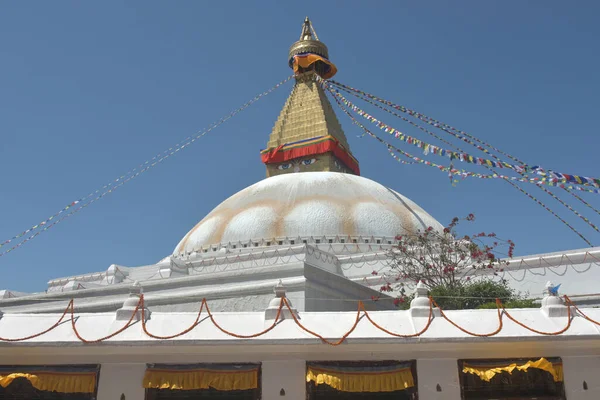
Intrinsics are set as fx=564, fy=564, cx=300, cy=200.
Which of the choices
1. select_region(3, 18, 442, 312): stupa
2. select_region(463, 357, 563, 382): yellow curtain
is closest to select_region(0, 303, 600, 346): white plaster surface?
select_region(463, 357, 563, 382): yellow curtain

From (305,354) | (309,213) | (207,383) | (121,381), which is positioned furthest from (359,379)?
(309,213)

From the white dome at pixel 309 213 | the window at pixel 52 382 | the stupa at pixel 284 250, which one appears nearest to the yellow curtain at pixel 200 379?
the window at pixel 52 382

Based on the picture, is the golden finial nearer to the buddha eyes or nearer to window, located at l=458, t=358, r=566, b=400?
the buddha eyes

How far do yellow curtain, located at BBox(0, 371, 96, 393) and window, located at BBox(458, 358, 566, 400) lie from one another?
6062 millimetres

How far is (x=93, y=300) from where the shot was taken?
1992 centimetres

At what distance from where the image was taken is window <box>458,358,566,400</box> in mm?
9102

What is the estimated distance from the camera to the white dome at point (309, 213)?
26.9 metres

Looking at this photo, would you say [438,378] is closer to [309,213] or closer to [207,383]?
[207,383]

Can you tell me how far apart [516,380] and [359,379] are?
2644 mm

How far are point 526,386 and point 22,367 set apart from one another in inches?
330

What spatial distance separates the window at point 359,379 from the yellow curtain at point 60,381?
357 centimetres

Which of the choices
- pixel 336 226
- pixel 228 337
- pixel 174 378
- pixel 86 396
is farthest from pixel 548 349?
pixel 336 226

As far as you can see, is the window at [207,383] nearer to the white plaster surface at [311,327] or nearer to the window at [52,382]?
the white plaster surface at [311,327]

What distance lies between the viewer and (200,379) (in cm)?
913
